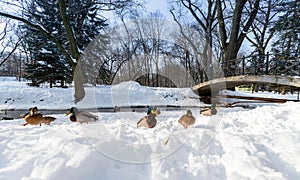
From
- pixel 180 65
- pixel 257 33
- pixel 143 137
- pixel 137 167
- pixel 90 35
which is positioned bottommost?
pixel 137 167

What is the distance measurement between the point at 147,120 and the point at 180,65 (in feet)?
26.0

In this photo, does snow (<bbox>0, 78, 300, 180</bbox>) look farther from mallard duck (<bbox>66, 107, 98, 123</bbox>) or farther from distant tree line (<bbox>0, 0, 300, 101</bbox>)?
distant tree line (<bbox>0, 0, 300, 101</bbox>)

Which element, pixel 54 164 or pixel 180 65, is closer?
pixel 54 164

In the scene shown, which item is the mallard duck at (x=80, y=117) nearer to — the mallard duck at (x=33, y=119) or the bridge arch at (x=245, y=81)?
the mallard duck at (x=33, y=119)

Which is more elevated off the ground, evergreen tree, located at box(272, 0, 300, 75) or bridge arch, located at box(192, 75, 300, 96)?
evergreen tree, located at box(272, 0, 300, 75)

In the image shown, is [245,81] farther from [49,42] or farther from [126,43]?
[49,42]

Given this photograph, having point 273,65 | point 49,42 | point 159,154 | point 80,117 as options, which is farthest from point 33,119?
point 49,42

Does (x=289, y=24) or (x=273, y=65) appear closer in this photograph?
(x=273, y=65)

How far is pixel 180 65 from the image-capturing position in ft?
33.7

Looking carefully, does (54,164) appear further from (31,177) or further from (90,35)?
(90,35)

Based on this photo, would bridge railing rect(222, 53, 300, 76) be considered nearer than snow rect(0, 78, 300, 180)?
No

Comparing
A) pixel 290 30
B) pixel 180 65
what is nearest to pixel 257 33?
pixel 290 30

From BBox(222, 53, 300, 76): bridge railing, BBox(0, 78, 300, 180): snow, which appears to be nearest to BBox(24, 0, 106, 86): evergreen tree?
BBox(222, 53, 300, 76): bridge railing

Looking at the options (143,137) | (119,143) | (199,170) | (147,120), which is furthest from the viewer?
(147,120)
